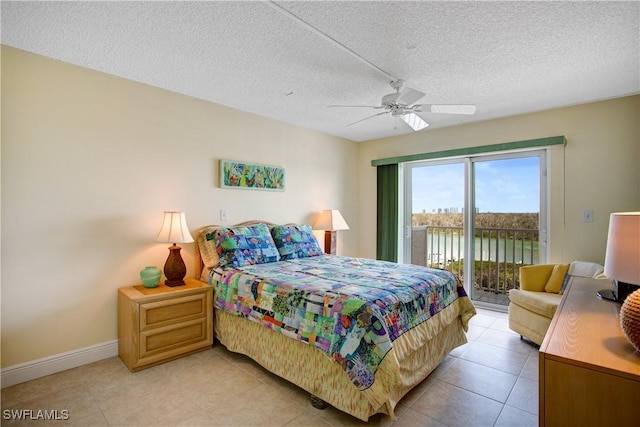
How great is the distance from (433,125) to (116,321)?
415 centimetres

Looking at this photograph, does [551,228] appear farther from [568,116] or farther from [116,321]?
[116,321]

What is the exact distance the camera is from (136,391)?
206 centimetres

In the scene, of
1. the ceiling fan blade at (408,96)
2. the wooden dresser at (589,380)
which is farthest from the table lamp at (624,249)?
the ceiling fan blade at (408,96)

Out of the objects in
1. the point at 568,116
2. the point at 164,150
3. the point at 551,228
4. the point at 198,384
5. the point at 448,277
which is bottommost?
the point at 198,384

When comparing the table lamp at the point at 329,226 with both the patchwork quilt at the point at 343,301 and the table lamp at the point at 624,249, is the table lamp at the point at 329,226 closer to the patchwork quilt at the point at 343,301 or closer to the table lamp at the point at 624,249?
the patchwork quilt at the point at 343,301

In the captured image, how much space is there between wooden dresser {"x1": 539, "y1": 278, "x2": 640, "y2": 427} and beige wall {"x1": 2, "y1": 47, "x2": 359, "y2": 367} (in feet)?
9.66

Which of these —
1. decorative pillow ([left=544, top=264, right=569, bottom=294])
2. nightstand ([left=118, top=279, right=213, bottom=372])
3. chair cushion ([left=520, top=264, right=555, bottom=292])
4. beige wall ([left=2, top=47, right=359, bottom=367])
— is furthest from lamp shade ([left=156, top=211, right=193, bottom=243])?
decorative pillow ([left=544, top=264, right=569, bottom=294])

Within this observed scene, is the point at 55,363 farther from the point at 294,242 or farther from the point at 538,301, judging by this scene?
the point at 538,301

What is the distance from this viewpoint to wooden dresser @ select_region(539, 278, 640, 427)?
96 cm

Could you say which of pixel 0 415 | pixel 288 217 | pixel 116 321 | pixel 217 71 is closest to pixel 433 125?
pixel 288 217

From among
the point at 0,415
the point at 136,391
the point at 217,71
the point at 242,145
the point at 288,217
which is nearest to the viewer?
the point at 0,415

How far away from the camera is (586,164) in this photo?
3.18 m

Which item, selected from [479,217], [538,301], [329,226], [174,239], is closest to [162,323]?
[174,239]

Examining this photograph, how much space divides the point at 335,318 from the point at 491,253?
311 cm
